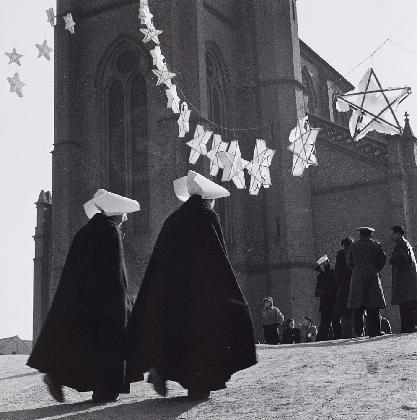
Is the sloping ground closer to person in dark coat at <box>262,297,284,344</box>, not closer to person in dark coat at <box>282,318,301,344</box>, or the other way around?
person in dark coat at <box>262,297,284,344</box>

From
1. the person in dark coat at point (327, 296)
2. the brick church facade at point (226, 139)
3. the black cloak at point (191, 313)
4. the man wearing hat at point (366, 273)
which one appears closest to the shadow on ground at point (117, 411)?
the black cloak at point (191, 313)

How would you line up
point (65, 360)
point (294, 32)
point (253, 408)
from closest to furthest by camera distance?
point (253, 408) < point (65, 360) < point (294, 32)

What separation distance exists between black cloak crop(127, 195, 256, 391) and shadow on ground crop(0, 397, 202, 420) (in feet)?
0.75

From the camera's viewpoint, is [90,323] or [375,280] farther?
[375,280]

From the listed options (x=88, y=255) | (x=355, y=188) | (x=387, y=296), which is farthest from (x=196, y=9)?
(x=88, y=255)

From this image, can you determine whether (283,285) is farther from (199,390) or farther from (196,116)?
(199,390)

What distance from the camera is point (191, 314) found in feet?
18.9

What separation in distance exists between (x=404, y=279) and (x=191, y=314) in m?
6.73

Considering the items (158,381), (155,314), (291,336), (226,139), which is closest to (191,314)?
(155,314)

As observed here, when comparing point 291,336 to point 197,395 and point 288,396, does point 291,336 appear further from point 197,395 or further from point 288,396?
point 197,395

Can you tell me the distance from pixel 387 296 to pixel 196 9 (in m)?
11.6

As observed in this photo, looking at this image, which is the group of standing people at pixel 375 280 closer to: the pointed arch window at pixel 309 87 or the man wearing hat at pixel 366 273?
the man wearing hat at pixel 366 273

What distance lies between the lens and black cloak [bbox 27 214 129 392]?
612 centimetres

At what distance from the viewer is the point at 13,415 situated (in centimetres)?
593
